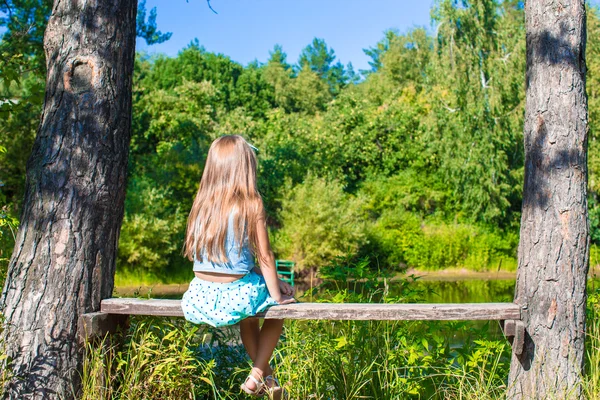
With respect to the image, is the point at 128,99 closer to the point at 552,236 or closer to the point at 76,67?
the point at 76,67

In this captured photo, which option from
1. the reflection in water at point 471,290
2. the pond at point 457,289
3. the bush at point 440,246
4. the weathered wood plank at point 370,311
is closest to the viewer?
the weathered wood plank at point 370,311

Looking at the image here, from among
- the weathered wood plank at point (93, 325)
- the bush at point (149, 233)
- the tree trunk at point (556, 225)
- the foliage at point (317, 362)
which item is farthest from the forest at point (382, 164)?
the weathered wood plank at point (93, 325)

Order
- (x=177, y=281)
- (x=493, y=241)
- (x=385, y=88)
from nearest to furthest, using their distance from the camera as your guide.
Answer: (x=177, y=281), (x=493, y=241), (x=385, y=88)

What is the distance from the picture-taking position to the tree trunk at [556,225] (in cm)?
329

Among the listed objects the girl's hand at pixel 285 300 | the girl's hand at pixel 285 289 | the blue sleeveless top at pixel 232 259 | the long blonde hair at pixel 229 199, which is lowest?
the girl's hand at pixel 285 300

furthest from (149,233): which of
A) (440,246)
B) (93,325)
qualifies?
(93,325)

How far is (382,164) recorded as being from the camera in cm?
2088

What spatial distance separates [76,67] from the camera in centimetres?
334

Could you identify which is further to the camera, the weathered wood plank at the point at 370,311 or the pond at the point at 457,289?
the pond at the point at 457,289

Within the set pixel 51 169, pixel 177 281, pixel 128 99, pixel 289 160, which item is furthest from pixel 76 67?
pixel 289 160

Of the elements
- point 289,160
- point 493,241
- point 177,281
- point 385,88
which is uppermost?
point 385,88

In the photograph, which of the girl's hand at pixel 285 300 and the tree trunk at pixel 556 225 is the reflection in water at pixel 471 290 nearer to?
the tree trunk at pixel 556 225

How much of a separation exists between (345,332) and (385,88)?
970 inches

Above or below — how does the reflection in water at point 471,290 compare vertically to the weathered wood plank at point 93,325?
below
